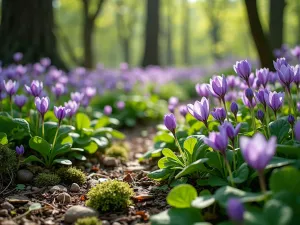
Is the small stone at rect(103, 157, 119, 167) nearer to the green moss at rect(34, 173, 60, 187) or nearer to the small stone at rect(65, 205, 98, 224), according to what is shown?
the green moss at rect(34, 173, 60, 187)

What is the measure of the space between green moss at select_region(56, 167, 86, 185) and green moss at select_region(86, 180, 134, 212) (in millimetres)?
643

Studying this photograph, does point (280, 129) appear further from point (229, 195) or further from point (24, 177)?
point (24, 177)

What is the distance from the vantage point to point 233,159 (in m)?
2.80

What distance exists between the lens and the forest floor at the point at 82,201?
277 cm

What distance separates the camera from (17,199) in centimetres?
306

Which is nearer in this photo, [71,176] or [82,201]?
[82,201]

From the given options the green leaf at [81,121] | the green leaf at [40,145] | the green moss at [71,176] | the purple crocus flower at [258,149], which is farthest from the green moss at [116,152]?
the purple crocus flower at [258,149]

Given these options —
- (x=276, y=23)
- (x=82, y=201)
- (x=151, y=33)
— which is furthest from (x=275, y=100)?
(x=151, y=33)

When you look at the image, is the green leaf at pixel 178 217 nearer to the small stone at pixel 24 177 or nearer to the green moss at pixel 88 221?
the green moss at pixel 88 221

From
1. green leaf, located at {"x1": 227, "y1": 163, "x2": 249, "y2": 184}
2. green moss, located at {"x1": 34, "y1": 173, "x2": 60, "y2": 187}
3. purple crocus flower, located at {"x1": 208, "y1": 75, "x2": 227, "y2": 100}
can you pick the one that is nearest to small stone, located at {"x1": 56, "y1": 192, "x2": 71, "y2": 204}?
green moss, located at {"x1": 34, "y1": 173, "x2": 60, "y2": 187}

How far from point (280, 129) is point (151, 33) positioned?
14.2 meters

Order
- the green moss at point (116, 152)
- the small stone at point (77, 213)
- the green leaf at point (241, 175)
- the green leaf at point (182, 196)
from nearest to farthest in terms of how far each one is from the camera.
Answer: the green leaf at point (182, 196), the green leaf at point (241, 175), the small stone at point (77, 213), the green moss at point (116, 152)

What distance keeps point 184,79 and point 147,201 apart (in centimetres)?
1239

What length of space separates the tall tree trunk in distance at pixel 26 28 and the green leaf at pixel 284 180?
284 inches
